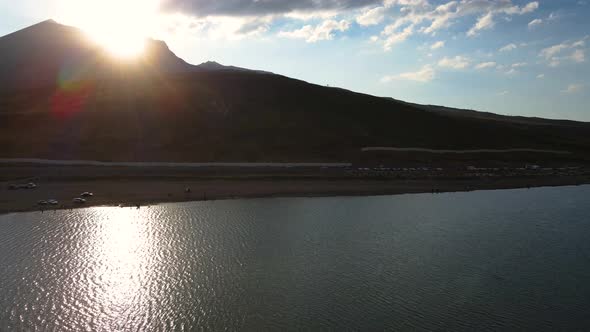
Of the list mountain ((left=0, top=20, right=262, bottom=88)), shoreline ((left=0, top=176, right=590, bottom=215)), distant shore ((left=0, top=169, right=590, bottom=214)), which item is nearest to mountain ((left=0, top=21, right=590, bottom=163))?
distant shore ((left=0, top=169, right=590, bottom=214))

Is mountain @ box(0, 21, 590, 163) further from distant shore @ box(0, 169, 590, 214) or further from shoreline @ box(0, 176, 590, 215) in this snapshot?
shoreline @ box(0, 176, 590, 215)

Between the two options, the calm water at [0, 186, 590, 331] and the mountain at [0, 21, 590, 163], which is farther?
the mountain at [0, 21, 590, 163]

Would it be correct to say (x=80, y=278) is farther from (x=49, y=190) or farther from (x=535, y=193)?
(x=535, y=193)

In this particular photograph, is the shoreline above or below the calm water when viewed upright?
above

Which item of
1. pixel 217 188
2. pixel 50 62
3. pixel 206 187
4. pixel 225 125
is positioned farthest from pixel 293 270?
pixel 50 62

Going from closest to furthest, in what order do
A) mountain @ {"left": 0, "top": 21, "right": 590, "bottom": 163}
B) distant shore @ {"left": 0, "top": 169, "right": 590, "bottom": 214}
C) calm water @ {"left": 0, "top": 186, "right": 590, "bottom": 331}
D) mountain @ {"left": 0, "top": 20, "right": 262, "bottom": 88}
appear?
calm water @ {"left": 0, "top": 186, "right": 590, "bottom": 331}, distant shore @ {"left": 0, "top": 169, "right": 590, "bottom": 214}, mountain @ {"left": 0, "top": 21, "right": 590, "bottom": 163}, mountain @ {"left": 0, "top": 20, "right": 262, "bottom": 88}

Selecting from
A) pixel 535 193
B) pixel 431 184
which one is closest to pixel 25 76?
pixel 431 184

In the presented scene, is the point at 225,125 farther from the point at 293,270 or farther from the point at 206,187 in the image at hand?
the point at 293,270

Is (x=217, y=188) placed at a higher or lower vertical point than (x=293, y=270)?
higher
